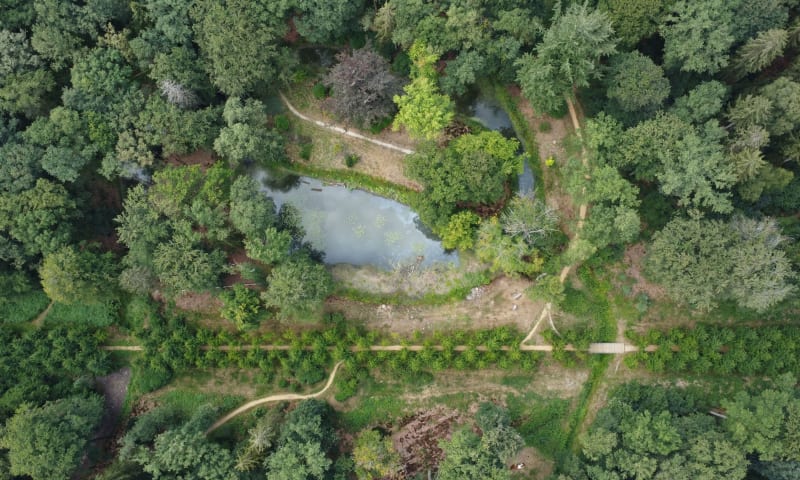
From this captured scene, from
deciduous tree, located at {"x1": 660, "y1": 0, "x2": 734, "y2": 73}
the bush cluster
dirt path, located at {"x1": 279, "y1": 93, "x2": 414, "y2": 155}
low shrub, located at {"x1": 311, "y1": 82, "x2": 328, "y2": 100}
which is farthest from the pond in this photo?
the bush cluster

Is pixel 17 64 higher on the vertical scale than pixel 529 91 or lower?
lower

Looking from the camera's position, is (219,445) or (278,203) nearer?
(219,445)

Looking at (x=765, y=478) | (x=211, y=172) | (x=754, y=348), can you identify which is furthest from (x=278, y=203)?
(x=765, y=478)

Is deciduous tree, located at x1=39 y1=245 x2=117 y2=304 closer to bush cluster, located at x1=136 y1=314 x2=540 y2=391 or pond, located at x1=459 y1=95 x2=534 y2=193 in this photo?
bush cluster, located at x1=136 y1=314 x2=540 y2=391

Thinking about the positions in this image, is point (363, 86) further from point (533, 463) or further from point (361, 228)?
point (533, 463)

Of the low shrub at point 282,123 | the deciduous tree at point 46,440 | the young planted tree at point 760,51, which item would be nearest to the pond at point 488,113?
the low shrub at point 282,123

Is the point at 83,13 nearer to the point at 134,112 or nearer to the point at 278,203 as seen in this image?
the point at 134,112
